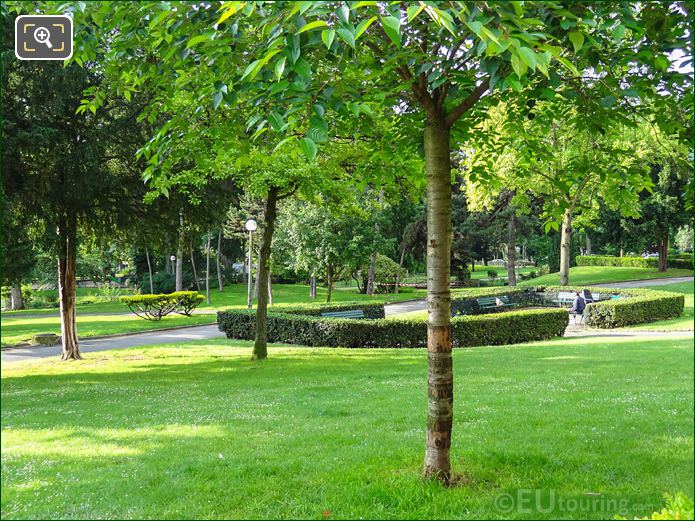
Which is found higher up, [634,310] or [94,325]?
[634,310]

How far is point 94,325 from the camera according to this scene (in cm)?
2531

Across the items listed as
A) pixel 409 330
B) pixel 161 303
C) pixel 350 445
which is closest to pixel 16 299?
pixel 161 303

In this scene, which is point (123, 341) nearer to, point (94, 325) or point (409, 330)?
point (94, 325)

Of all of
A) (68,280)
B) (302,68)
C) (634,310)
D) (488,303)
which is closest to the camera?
(302,68)

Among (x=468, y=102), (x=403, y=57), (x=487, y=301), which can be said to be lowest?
(x=487, y=301)

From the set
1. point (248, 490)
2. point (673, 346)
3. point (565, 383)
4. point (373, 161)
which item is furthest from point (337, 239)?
point (248, 490)

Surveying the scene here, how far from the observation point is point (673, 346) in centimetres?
1268

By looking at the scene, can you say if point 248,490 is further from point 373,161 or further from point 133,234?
point 133,234

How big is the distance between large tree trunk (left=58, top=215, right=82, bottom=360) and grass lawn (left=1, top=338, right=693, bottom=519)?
15.0ft

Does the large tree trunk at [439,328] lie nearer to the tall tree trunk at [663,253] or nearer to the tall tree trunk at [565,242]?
the tall tree trunk at [565,242]

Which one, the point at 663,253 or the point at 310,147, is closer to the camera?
the point at 310,147

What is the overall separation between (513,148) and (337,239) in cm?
2212

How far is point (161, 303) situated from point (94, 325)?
3.26 metres

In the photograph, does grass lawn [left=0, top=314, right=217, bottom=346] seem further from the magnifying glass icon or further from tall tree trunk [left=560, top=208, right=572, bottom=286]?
the magnifying glass icon
